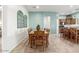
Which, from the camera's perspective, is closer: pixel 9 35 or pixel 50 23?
pixel 9 35

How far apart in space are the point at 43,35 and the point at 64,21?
10.9 m

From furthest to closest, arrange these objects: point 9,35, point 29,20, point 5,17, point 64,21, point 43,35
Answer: point 64,21 → point 29,20 → point 43,35 → point 9,35 → point 5,17

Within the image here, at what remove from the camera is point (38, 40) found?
236 inches
